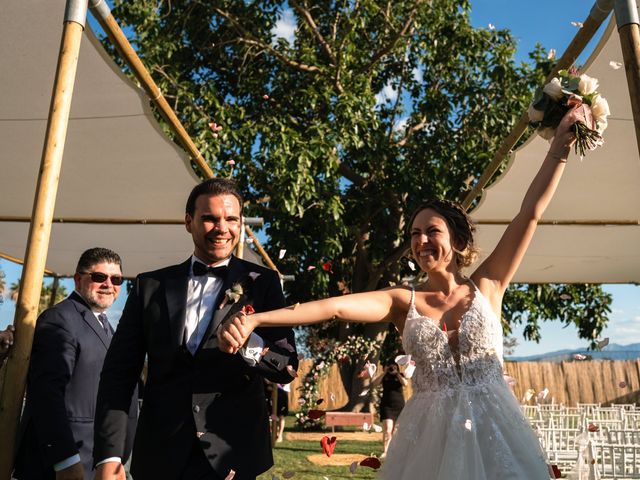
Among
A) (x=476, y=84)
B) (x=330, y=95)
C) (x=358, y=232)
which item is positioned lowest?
(x=358, y=232)

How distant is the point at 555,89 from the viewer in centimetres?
283

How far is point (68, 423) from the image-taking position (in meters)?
2.91

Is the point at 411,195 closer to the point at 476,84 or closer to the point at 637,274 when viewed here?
the point at 476,84

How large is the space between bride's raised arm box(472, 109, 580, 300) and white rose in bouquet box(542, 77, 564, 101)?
0.12 m

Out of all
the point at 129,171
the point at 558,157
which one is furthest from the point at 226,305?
the point at 129,171

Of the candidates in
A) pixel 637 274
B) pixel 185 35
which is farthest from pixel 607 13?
pixel 185 35

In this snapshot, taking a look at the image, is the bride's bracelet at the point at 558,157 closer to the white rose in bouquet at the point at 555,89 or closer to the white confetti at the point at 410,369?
the white rose in bouquet at the point at 555,89

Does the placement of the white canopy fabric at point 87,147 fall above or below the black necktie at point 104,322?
above

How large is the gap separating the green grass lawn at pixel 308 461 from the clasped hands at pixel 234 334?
4.56 metres

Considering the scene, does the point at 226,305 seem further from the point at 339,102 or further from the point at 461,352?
the point at 339,102

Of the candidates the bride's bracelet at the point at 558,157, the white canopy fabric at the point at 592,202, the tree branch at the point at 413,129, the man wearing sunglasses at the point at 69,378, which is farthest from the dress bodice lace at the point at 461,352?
the tree branch at the point at 413,129

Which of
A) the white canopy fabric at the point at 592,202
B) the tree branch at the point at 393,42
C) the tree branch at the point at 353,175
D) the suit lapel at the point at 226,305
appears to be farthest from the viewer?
the tree branch at the point at 353,175

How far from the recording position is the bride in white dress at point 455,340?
Result: 8.00ft

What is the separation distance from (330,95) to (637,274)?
6196 mm
